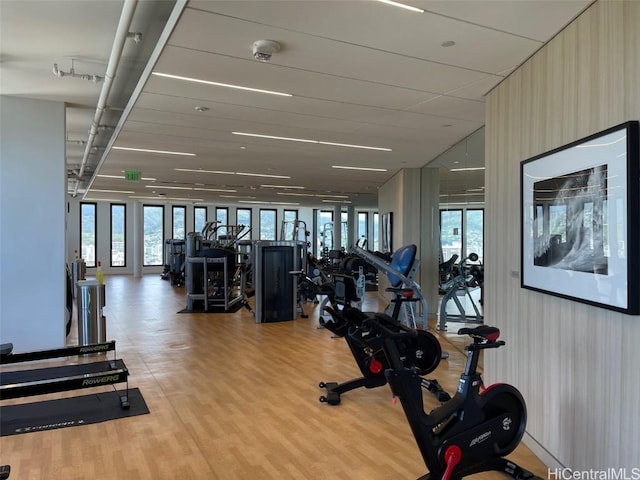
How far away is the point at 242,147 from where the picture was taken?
6.61 metres

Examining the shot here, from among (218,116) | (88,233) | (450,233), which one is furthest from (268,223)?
(218,116)

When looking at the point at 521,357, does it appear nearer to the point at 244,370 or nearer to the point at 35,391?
the point at 244,370

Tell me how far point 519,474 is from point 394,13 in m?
2.84

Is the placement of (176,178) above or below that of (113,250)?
above

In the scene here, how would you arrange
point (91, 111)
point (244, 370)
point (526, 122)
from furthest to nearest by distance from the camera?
point (91, 111) < point (244, 370) < point (526, 122)

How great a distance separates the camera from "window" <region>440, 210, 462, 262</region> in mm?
7102

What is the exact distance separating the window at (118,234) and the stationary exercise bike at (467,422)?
16.6 meters

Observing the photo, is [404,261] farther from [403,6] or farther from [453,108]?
[403,6]

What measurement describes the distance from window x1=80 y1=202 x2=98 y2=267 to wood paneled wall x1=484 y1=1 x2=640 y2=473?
16229mm

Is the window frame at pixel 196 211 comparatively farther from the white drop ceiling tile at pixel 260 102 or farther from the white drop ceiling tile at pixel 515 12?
the white drop ceiling tile at pixel 515 12

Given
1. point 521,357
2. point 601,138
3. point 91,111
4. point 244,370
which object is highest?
point 91,111

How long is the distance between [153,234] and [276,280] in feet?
37.3

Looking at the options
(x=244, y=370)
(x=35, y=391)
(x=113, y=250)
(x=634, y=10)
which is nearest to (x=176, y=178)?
(x=244, y=370)

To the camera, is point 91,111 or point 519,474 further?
point 91,111
